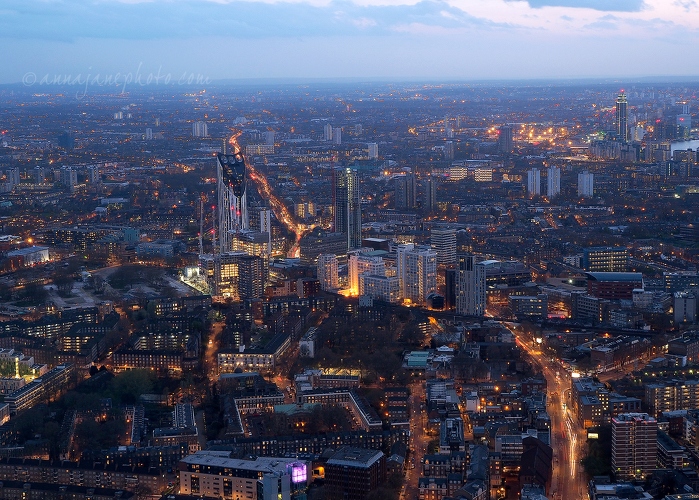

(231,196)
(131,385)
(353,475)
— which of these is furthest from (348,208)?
(353,475)

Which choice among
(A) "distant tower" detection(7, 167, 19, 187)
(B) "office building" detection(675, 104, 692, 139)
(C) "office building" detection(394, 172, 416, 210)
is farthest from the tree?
(B) "office building" detection(675, 104, 692, 139)

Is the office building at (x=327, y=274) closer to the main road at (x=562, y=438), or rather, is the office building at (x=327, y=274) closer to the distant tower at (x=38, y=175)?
the main road at (x=562, y=438)

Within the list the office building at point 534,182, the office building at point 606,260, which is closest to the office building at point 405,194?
the office building at point 534,182

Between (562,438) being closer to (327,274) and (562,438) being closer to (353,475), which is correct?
(353,475)

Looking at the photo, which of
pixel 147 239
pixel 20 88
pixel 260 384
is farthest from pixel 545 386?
pixel 20 88

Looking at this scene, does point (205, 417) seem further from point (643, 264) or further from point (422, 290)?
point (643, 264)

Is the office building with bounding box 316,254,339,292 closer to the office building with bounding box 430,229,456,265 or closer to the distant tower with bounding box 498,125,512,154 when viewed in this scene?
the office building with bounding box 430,229,456,265
